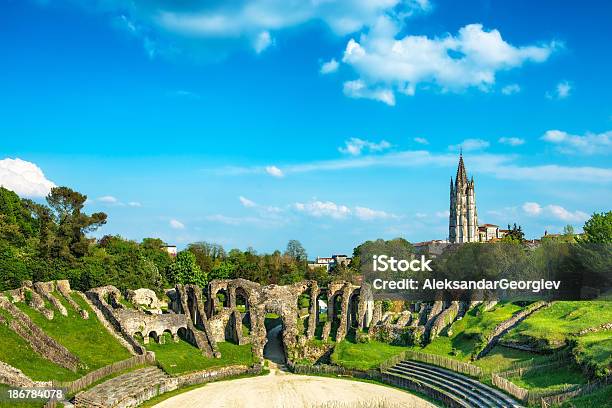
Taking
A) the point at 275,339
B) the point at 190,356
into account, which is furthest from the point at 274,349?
the point at 190,356

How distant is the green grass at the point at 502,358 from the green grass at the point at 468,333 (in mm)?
2318

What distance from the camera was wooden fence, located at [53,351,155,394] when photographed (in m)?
33.4

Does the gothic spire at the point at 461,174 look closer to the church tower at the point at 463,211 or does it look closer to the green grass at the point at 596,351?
the church tower at the point at 463,211

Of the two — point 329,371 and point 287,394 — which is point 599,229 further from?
point 287,394

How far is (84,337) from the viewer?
4256 cm

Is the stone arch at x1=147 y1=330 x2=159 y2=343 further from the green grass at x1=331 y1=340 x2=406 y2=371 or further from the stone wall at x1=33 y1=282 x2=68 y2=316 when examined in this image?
the green grass at x1=331 y1=340 x2=406 y2=371

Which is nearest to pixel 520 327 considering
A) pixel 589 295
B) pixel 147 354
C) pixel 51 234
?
pixel 589 295

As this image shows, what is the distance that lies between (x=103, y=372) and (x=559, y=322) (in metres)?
33.0

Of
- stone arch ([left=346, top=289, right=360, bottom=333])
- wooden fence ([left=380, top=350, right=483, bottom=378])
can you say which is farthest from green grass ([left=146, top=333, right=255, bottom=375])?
wooden fence ([left=380, top=350, right=483, bottom=378])

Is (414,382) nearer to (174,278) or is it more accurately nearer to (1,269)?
(1,269)

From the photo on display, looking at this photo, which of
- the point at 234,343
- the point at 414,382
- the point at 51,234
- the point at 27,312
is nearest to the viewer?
the point at 414,382

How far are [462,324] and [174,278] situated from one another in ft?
135

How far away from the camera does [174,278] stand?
255 feet

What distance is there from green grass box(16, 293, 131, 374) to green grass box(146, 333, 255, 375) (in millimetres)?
3217
